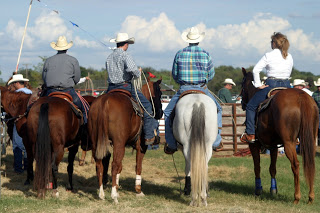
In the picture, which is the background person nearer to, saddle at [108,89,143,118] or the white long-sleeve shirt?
saddle at [108,89,143,118]

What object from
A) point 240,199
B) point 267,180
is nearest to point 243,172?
point 267,180

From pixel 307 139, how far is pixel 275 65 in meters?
1.64

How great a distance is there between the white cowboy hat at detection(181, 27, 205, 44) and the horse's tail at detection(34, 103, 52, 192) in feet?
9.23

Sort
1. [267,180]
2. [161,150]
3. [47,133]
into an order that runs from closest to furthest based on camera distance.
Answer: [47,133], [267,180], [161,150]

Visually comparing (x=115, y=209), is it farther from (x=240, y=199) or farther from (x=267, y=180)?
(x=267, y=180)

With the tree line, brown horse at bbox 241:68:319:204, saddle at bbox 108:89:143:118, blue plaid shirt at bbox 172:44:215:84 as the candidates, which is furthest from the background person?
the tree line

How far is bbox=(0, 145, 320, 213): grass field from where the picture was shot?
7.56m

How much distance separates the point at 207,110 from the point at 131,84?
81.0 inches

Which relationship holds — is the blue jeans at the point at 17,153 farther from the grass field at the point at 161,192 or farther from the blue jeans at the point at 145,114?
the blue jeans at the point at 145,114

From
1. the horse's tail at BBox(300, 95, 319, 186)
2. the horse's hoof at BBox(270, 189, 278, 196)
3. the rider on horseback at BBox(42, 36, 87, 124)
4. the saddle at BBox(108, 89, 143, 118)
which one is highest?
the rider on horseback at BBox(42, 36, 87, 124)

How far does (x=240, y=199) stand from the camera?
8742 millimetres

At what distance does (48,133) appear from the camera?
8211 mm

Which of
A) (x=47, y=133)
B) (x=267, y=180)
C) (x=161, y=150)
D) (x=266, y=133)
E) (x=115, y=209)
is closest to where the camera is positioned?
(x=115, y=209)

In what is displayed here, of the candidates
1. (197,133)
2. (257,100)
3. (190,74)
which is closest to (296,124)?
(257,100)
